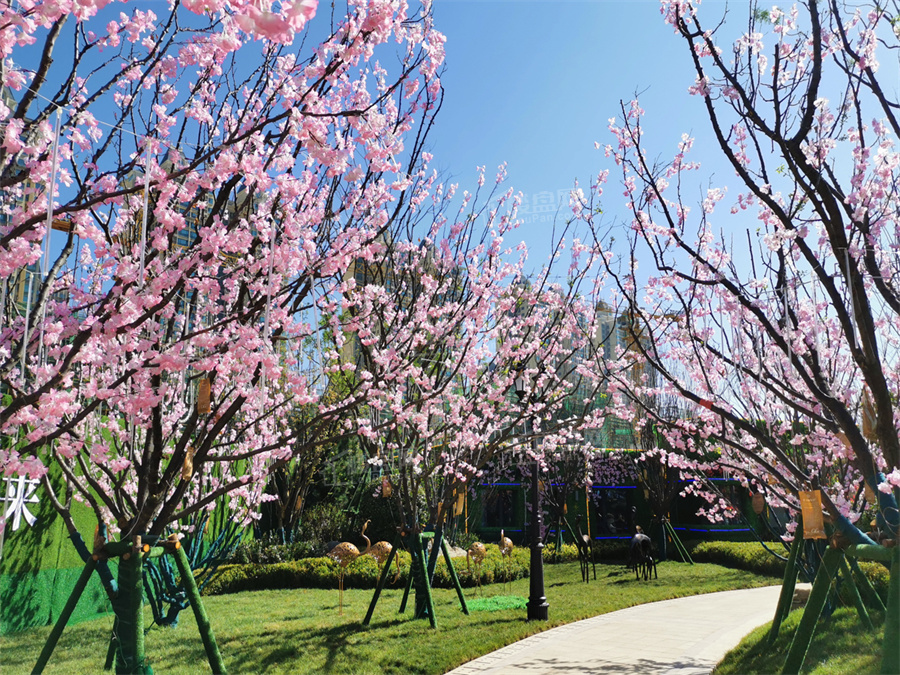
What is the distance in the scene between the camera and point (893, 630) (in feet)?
11.5

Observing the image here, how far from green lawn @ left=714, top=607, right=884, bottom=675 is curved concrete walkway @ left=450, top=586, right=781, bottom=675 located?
16.0 inches

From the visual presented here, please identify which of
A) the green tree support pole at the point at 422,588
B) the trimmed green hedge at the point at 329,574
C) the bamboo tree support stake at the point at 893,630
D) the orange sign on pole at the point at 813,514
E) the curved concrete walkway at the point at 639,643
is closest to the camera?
the bamboo tree support stake at the point at 893,630

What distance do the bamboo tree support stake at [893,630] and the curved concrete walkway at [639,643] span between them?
341cm

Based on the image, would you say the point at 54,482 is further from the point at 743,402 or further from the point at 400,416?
the point at 743,402

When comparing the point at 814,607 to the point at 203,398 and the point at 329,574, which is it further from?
the point at 329,574

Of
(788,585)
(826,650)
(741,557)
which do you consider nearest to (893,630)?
(826,650)

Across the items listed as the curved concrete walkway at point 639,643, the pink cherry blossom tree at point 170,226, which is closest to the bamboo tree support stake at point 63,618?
the pink cherry blossom tree at point 170,226

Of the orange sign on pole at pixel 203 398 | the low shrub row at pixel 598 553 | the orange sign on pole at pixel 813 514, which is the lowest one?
the low shrub row at pixel 598 553

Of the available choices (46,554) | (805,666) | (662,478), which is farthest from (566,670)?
(662,478)

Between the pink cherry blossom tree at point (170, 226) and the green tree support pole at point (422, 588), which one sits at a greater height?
the pink cherry blossom tree at point (170, 226)

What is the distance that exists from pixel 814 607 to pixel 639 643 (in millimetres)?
4351

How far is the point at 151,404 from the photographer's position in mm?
4336

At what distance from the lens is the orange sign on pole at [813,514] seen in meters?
4.26

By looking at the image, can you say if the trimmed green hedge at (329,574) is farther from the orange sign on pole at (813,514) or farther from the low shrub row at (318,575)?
the orange sign on pole at (813,514)
